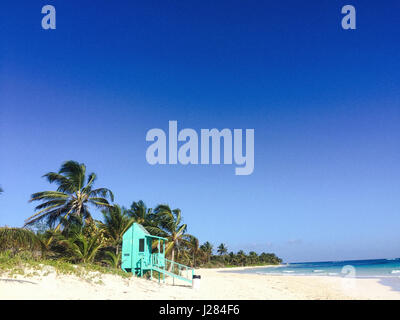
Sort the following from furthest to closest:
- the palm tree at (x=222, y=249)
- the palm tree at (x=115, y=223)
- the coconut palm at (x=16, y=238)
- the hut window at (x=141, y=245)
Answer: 1. the palm tree at (x=222, y=249)
2. the palm tree at (x=115, y=223)
3. the hut window at (x=141, y=245)
4. the coconut palm at (x=16, y=238)

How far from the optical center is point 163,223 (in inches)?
1070

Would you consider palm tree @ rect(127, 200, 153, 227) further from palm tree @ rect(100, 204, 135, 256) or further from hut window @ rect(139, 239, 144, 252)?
hut window @ rect(139, 239, 144, 252)

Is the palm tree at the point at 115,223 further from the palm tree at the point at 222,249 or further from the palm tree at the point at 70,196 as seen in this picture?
the palm tree at the point at 222,249

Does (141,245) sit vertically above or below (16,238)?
below

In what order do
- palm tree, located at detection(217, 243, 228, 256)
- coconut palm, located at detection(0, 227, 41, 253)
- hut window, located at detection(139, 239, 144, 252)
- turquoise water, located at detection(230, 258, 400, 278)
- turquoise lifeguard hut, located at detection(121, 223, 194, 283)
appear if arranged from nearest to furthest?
coconut palm, located at detection(0, 227, 41, 253) → turquoise lifeguard hut, located at detection(121, 223, 194, 283) → hut window, located at detection(139, 239, 144, 252) → turquoise water, located at detection(230, 258, 400, 278) → palm tree, located at detection(217, 243, 228, 256)

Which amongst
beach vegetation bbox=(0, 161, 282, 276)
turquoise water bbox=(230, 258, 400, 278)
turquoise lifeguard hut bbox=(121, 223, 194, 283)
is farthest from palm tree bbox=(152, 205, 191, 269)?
turquoise water bbox=(230, 258, 400, 278)

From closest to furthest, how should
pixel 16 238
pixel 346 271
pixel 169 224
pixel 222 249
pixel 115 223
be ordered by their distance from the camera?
pixel 16 238 < pixel 115 223 < pixel 169 224 < pixel 346 271 < pixel 222 249

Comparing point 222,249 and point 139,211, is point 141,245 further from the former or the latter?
point 222,249

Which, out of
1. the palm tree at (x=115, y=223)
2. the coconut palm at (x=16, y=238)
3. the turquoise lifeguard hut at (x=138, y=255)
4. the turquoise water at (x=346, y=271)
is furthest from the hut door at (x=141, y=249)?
the turquoise water at (x=346, y=271)

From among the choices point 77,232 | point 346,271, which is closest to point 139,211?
point 77,232

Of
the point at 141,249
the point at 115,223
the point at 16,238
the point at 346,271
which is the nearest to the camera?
the point at 16,238

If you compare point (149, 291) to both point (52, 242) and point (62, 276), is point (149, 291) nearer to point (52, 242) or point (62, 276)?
point (62, 276)
